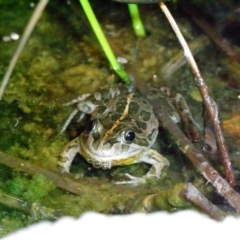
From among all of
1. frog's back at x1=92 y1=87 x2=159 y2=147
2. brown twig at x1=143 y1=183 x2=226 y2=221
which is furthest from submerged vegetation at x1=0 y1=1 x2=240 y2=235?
frog's back at x1=92 y1=87 x2=159 y2=147

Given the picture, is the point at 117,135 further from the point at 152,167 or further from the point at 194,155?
the point at 194,155

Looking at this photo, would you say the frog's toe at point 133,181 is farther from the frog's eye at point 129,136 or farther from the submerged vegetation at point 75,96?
the frog's eye at point 129,136

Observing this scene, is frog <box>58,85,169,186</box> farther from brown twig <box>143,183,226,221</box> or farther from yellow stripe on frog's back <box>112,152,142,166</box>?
brown twig <box>143,183,226,221</box>

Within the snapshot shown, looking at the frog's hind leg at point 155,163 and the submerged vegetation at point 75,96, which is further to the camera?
the frog's hind leg at point 155,163

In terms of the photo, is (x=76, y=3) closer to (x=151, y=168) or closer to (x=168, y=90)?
(x=168, y=90)

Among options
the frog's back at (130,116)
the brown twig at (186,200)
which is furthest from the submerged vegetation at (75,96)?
the frog's back at (130,116)

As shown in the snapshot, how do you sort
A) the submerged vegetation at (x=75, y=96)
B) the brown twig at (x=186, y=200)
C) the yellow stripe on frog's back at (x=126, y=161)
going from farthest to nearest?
the yellow stripe on frog's back at (x=126, y=161)
the submerged vegetation at (x=75, y=96)
the brown twig at (x=186, y=200)

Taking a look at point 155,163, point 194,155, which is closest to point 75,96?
point 155,163

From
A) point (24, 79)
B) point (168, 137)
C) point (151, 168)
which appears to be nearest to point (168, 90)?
point (168, 137)
